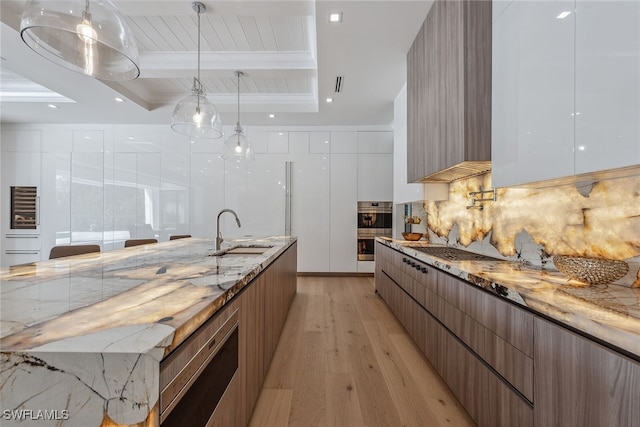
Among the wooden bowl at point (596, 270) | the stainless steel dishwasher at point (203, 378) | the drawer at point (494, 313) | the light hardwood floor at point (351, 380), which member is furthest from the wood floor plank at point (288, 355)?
the wooden bowl at point (596, 270)

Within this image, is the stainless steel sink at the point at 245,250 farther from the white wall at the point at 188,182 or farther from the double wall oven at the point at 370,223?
the double wall oven at the point at 370,223

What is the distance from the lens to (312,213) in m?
5.20

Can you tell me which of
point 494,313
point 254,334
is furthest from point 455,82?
point 254,334

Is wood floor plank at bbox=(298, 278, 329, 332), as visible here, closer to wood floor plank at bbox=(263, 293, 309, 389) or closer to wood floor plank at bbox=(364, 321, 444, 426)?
wood floor plank at bbox=(263, 293, 309, 389)

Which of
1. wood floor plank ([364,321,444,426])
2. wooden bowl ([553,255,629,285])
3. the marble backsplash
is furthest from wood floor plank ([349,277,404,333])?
wooden bowl ([553,255,629,285])

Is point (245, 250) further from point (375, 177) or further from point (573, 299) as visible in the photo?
point (375, 177)

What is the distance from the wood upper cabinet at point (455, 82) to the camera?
1854 mm

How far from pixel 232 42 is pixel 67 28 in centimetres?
209

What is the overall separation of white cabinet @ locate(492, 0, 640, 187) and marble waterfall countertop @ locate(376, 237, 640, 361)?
0.49 m

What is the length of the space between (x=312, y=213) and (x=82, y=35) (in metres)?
4.08

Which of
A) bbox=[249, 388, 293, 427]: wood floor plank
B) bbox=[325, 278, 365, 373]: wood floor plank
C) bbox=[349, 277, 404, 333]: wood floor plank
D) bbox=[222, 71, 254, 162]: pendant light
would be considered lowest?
bbox=[349, 277, 404, 333]: wood floor plank

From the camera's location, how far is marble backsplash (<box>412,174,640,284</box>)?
4.21 feet

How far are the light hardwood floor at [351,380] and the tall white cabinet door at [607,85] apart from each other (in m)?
1.51

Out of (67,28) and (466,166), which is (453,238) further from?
(67,28)
